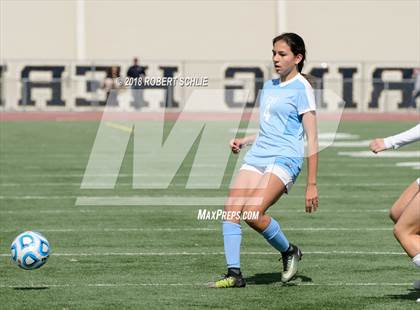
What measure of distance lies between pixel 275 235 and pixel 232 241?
450 millimetres

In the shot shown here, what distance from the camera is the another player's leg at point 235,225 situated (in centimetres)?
1004

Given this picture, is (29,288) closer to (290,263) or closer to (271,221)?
(271,221)

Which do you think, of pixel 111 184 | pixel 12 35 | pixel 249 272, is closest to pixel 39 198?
pixel 111 184

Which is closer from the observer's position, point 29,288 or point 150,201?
point 29,288

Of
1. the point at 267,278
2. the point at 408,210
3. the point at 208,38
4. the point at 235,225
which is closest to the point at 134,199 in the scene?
the point at 267,278

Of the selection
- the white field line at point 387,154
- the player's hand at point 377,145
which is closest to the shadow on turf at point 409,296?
the player's hand at point 377,145

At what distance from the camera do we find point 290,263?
10414mm

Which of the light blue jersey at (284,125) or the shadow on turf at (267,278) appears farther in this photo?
the shadow on turf at (267,278)

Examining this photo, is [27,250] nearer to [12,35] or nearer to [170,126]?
[170,126]

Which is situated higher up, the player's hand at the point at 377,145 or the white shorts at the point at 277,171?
the player's hand at the point at 377,145

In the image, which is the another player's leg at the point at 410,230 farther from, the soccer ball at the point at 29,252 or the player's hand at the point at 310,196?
the soccer ball at the point at 29,252

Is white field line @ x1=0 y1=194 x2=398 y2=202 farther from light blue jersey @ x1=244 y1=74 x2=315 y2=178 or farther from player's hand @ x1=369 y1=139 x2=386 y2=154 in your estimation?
player's hand @ x1=369 y1=139 x2=386 y2=154

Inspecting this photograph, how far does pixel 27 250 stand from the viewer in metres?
10.4

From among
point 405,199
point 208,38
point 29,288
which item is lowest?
point 208,38
